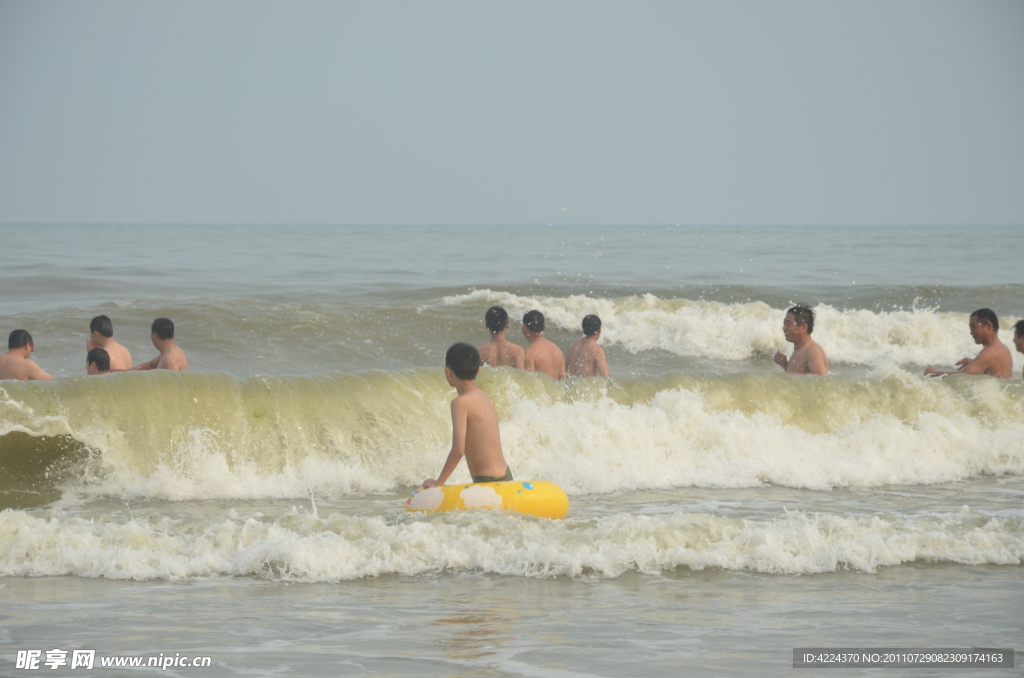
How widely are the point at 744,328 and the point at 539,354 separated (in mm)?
9123

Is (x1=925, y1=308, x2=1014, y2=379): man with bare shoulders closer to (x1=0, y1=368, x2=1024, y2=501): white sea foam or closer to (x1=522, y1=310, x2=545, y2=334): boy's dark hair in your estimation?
(x1=0, y1=368, x2=1024, y2=501): white sea foam

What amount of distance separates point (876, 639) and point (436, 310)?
15.1 m

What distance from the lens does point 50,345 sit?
578 inches

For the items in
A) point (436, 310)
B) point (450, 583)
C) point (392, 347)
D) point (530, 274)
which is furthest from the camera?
point (530, 274)

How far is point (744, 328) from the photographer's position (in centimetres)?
1852

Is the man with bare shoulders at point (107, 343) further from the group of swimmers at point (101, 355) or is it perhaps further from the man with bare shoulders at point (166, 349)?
the man with bare shoulders at point (166, 349)

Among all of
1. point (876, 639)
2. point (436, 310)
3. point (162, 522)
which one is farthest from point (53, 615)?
point (436, 310)

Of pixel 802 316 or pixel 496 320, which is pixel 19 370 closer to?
pixel 496 320

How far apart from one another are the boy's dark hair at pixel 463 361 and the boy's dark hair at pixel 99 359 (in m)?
4.50

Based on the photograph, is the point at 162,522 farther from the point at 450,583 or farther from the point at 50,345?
the point at 50,345

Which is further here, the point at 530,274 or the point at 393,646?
the point at 530,274

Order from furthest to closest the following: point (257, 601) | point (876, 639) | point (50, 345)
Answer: point (50, 345) < point (257, 601) < point (876, 639)

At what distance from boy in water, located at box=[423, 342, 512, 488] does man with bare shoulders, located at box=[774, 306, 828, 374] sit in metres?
4.44

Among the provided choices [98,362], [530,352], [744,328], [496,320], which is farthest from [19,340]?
[744,328]
